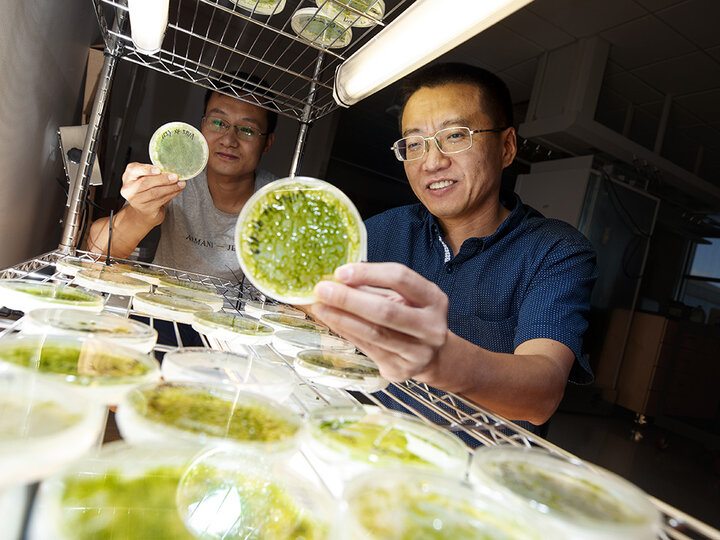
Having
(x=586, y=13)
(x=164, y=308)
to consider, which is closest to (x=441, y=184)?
(x=164, y=308)

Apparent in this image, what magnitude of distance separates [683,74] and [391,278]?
190 inches

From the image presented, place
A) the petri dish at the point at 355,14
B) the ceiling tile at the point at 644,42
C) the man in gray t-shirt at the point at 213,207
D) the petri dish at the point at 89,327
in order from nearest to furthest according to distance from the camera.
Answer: the petri dish at the point at 89,327, the petri dish at the point at 355,14, the man in gray t-shirt at the point at 213,207, the ceiling tile at the point at 644,42

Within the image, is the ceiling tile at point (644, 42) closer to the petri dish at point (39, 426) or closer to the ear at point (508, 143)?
the ear at point (508, 143)

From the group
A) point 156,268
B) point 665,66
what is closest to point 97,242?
point 156,268


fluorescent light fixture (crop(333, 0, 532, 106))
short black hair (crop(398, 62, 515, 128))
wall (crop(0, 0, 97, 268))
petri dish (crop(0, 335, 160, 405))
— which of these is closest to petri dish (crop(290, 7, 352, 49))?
fluorescent light fixture (crop(333, 0, 532, 106))

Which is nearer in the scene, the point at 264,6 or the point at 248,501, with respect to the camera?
the point at 248,501

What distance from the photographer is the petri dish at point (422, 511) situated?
1.61ft

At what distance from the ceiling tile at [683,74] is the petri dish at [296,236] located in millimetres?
4454

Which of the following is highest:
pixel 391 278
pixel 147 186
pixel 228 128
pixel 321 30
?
pixel 321 30

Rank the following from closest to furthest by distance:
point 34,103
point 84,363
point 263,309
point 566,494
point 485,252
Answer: point 566,494 < point 84,363 < point 263,309 < point 485,252 < point 34,103

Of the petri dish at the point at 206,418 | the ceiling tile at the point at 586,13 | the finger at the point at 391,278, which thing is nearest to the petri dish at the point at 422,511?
the petri dish at the point at 206,418

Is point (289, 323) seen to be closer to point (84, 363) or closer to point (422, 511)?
point (84, 363)

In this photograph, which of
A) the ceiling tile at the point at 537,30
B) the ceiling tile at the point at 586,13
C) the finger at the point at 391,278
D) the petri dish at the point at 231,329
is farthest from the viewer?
the ceiling tile at the point at 537,30

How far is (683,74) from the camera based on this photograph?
416 cm
